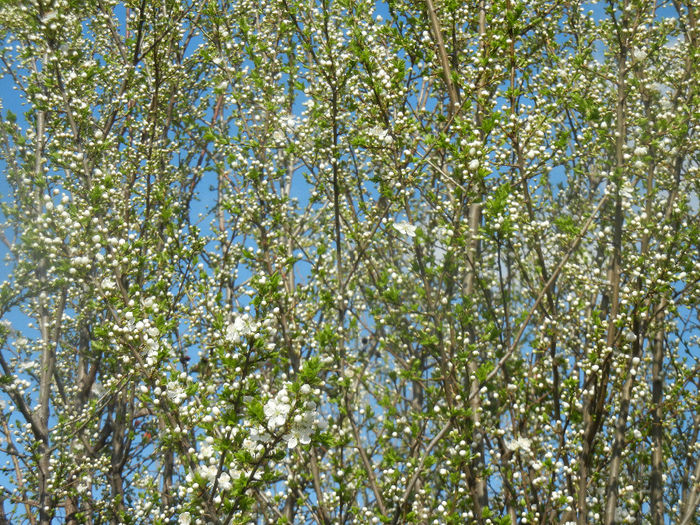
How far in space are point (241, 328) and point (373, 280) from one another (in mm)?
2517

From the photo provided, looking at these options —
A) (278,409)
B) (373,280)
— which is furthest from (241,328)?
(373,280)

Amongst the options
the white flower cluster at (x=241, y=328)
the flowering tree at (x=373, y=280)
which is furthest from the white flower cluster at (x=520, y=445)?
the white flower cluster at (x=241, y=328)

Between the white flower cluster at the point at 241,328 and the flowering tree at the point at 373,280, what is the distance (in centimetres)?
3

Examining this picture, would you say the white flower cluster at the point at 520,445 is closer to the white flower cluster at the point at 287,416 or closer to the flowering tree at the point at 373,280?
the flowering tree at the point at 373,280

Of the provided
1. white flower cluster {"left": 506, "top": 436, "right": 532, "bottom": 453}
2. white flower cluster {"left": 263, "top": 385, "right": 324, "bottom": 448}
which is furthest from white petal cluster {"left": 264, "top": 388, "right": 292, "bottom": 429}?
white flower cluster {"left": 506, "top": 436, "right": 532, "bottom": 453}

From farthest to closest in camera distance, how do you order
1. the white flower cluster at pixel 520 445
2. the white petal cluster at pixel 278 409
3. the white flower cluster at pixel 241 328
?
the white flower cluster at pixel 520 445, the white flower cluster at pixel 241 328, the white petal cluster at pixel 278 409

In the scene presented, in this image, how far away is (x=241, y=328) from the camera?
4066mm

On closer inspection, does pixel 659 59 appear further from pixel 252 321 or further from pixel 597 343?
pixel 252 321

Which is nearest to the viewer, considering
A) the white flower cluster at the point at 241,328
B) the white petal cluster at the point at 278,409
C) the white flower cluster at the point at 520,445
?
the white petal cluster at the point at 278,409

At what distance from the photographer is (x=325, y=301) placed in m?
6.04

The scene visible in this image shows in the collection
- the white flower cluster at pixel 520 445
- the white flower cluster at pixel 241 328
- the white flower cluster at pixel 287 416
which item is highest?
the white flower cluster at pixel 241 328

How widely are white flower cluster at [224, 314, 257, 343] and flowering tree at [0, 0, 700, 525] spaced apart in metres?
0.03

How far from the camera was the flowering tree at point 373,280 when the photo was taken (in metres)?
4.89

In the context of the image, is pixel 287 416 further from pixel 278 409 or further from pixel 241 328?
pixel 241 328
